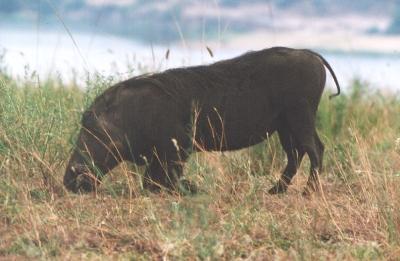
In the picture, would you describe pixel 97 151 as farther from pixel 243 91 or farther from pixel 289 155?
pixel 289 155

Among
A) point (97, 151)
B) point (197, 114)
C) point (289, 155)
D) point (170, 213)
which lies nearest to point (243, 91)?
point (197, 114)

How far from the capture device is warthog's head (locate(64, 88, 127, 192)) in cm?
580

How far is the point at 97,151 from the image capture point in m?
5.80

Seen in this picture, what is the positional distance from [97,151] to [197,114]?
77 cm

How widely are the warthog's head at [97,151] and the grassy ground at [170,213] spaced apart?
0.39ft

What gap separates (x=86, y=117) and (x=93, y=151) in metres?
0.30

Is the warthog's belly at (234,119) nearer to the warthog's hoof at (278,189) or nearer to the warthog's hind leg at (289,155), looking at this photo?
the warthog's hind leg at (289,155)

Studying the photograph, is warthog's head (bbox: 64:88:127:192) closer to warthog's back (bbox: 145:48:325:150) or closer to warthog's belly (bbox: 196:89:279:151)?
warthog's back (bbox: 145:48:325:150)

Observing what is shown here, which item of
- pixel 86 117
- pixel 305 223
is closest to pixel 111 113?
pixel 86 117

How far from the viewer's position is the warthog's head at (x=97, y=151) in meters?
5.80

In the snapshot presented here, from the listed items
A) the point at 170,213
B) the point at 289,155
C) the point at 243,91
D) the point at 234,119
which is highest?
the point at 243,91

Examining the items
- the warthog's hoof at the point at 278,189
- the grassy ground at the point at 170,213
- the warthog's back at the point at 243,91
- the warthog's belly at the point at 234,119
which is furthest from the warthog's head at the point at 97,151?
the warthog's hoof at the point at 278,189

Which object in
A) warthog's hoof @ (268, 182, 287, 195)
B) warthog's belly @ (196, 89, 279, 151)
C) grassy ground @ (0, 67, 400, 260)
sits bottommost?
warthog's hoof @ (268, 182, 287, 195)

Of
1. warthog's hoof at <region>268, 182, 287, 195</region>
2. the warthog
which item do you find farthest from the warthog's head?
warthog's hoof at <region>268, 182, 287, 195</region>
